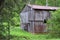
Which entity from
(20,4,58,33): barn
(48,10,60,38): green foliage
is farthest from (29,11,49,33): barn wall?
(48,10,60,38): green foliage

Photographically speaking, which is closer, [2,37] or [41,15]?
[2,37]

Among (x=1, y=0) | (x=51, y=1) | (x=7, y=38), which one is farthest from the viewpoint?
(x=51, y=1)

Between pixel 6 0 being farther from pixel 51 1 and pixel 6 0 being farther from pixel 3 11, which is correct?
pixel 51 1

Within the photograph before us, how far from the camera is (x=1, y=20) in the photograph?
1524 cm

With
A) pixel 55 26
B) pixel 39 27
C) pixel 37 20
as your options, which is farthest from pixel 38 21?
pixel 55 26

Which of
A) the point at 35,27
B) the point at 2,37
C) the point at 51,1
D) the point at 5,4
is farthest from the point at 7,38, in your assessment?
the point at 51,1

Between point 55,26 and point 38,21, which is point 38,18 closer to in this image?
point 38,21

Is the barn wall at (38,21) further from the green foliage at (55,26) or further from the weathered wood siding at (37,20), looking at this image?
the green foliage at (55,26)

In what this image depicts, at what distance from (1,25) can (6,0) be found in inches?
94.6

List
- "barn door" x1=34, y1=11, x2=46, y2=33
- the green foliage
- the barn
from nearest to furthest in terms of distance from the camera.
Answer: the green foliage
the barn
"barn door" x1=34, y1=11, x2=46, y2=33

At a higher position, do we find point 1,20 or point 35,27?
point 1,20

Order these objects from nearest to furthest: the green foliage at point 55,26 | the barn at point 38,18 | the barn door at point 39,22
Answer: the green foliage at point 55,26, the barn at point 38,18, the barn door at point 39,22

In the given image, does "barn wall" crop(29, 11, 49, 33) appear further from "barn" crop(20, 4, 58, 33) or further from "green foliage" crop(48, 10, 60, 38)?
"green foliage" crop(48, 10, 60, 38)

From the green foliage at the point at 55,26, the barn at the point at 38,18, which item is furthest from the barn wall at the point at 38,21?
the green foliage at the point at 55,26
